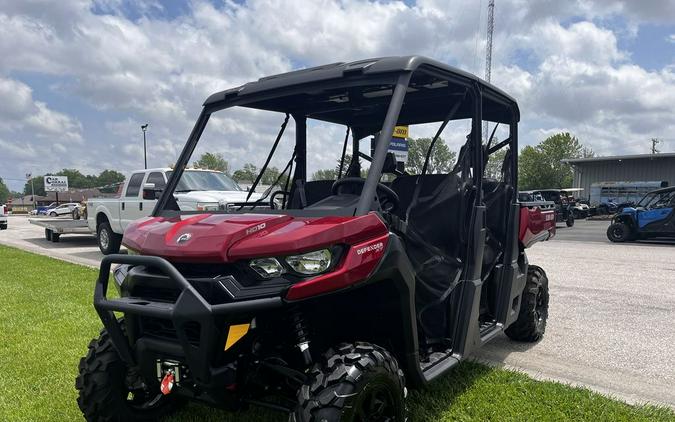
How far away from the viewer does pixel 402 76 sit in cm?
289

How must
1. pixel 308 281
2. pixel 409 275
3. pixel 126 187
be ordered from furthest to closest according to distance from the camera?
1. pixel 126 187
2. pixel 409 275
3. pixel 308 281

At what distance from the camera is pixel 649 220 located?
16.1m

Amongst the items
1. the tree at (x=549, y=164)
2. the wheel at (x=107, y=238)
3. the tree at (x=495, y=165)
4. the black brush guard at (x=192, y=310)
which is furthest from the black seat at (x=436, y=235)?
the tree at (x=549, y=164)

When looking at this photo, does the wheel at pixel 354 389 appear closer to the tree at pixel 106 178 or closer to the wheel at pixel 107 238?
the wheel at pixel 107 238

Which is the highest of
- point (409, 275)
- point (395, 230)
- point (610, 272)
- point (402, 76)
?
point (402, 76)

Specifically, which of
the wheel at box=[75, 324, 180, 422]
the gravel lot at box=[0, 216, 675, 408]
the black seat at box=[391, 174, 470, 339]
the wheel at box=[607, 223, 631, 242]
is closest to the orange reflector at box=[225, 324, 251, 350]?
the wheel at box=[75, 324, 180, 422]

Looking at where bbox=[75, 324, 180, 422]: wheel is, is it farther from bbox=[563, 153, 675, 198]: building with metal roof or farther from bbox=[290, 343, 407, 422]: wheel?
bbox=[563, 153, 675, 198]: building with metal roof

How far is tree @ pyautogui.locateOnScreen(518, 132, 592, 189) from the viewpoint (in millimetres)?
71062

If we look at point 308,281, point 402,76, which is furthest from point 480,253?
point 308,281

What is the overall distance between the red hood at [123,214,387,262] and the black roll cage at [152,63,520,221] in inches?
5.9

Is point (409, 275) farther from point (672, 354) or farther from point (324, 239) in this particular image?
point (672, 354)

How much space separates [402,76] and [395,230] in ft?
2.77

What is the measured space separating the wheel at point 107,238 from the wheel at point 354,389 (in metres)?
11.8

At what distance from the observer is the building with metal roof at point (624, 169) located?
41.8 meters
